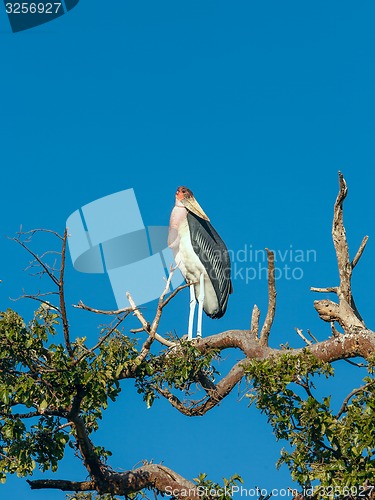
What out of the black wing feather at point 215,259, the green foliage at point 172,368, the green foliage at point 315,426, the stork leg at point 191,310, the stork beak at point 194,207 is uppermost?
the stork beak at point 194,207

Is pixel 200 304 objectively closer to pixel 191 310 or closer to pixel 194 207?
pixel 191 310

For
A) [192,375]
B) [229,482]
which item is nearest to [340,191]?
[192,375]

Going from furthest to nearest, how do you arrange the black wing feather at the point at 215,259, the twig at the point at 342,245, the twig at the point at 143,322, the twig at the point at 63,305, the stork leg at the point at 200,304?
1. the black wing feather at the point at 215,259
2. the stork leg at the point at 200,304
3. the twig at the point at 143,322
4. the twig at the point at 342,245
5. the twig at the point at 63,305

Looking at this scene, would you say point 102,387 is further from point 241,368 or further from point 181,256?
point 181,256

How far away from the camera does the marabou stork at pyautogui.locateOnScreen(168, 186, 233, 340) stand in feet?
43.1

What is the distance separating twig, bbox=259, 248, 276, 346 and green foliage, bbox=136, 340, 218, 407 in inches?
24.9

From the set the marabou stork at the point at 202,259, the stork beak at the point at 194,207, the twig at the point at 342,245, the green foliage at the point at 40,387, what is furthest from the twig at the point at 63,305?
the stork beak at the point at 194,207

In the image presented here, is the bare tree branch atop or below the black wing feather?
below

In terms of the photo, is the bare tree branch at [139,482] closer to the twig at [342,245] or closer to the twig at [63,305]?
the twig at [63,305]

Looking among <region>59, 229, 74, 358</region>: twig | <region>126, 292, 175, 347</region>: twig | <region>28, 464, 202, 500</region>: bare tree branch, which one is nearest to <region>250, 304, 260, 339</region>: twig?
<region>126, 292, 175, 347</region>: twig

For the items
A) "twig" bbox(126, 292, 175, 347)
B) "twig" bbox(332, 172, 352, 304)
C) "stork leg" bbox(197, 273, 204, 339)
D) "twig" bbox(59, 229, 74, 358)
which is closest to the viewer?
"twig" bbox(59, 229, 74, 358)

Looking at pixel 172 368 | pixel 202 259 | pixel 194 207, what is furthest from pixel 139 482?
pixel 194 207

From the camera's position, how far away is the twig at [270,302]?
1012cm

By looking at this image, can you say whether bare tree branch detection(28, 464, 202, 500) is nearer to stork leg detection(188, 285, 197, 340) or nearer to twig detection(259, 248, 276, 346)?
twig detection(259, 248, 276, 346)
